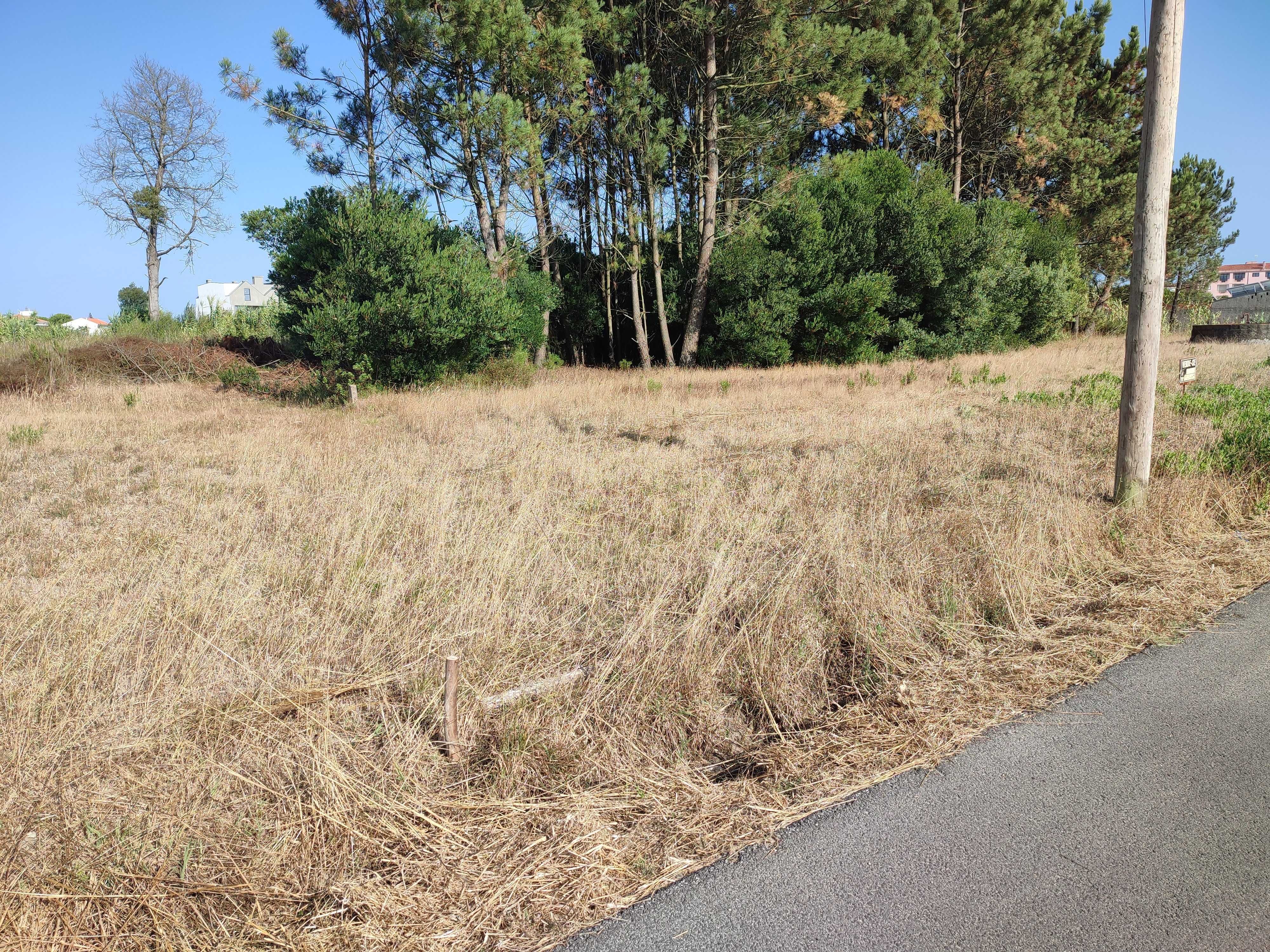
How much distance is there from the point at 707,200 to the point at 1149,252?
16085 millimetres

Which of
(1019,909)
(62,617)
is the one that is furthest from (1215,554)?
(62,617)

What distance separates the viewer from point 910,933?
2434 mm

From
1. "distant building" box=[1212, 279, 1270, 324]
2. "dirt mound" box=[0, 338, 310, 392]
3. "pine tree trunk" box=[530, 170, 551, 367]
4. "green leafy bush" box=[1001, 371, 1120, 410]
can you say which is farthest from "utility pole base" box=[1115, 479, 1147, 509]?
"distant building" box=[1212, 279, 1270, 324]

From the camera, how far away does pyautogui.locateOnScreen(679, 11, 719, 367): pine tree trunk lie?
19938 mm

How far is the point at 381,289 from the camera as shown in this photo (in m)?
15.4

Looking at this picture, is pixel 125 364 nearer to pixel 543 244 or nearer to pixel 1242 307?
pixel 543 244

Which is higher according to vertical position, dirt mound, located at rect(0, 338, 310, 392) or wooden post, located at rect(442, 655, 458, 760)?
dirt mound, located at rect(0, 338, 310, 392)

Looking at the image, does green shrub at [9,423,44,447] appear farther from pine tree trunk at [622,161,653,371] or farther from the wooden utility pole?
pine tree trunk at [622,161,653,371]

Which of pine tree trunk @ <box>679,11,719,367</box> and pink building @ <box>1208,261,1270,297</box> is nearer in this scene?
pine tree trunk @ <box>679,11,719,367</box>

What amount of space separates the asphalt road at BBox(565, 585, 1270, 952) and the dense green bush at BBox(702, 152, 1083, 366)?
62.1ft

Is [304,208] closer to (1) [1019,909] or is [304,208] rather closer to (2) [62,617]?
(2) [62,617]

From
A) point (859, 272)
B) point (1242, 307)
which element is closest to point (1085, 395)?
point (859, 272)

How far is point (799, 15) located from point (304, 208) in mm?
13394

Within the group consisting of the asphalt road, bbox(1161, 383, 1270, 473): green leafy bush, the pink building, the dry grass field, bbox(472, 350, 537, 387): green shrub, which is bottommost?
the asphalt road
